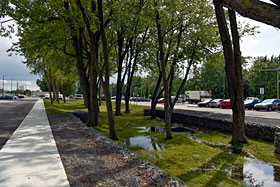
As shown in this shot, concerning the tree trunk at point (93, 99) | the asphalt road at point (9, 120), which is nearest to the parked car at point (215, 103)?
the asphalt road at point (9, 120)

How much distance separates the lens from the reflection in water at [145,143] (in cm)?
937

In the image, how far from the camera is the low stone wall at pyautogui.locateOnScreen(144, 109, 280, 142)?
10.2 metres

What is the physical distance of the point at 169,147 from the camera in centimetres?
922

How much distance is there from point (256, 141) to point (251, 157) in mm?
2650

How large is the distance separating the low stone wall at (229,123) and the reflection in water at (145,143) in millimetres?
4618

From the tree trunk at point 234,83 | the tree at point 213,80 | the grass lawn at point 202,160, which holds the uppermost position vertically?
the tree at point 213,80

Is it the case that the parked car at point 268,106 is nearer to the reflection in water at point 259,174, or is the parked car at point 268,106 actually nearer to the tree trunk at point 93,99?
the tree trunk at point 93,99

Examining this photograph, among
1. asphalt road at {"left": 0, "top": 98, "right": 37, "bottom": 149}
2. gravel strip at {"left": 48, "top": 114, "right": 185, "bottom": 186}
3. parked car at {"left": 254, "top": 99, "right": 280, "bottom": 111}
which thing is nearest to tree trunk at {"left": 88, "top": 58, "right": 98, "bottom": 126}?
asphalt road at {"left": 0, "top": 98, "right": 37, "bottom": 149}

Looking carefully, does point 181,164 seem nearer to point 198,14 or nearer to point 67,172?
point 67,172

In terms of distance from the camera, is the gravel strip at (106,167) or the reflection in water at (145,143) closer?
the gravel strip at (106,167)

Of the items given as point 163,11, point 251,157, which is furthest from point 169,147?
point 163,11

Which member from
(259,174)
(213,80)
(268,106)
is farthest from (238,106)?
(213,80)

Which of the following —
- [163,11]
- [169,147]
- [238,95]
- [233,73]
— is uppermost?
[163,11]

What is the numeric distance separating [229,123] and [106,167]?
9.44m
